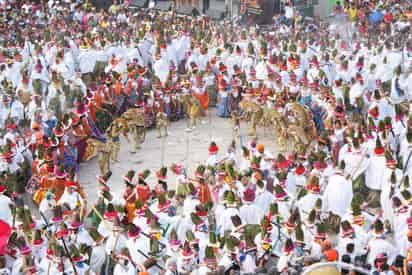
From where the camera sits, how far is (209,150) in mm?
10875

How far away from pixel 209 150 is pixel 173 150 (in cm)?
276

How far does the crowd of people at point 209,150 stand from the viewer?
308 inches

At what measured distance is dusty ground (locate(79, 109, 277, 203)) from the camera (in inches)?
488

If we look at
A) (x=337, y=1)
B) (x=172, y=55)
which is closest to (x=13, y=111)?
(x=172, y=55)

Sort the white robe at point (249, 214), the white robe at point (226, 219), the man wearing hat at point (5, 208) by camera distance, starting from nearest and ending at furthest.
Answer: the white robe at point (226, 219) → the white robe at point (249, 214) → the man wearing hat at point (5, 208)

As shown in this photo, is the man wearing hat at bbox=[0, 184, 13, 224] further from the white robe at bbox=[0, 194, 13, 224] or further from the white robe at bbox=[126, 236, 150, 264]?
the white robe at bbox=[126, 236, 150, 264]

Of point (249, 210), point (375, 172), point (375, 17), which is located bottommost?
point (249, 210)

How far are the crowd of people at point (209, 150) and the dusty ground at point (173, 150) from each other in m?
0.24

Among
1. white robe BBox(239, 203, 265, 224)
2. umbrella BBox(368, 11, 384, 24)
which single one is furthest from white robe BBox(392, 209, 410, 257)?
umbrella BBox(368, 11, 384, 24)

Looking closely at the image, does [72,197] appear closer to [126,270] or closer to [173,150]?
[126,270]

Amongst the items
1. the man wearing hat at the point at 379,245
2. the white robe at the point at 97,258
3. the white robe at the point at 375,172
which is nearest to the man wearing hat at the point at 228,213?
the white robe at the point at 97,258

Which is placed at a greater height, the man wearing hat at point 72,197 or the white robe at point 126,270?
the man wearing hat at point 72,197

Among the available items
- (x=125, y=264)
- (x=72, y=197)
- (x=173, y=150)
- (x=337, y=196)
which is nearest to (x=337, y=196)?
(x=337, y=196)

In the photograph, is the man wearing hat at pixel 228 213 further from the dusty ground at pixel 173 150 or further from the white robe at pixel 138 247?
the dusty ground at pixel 173 150
